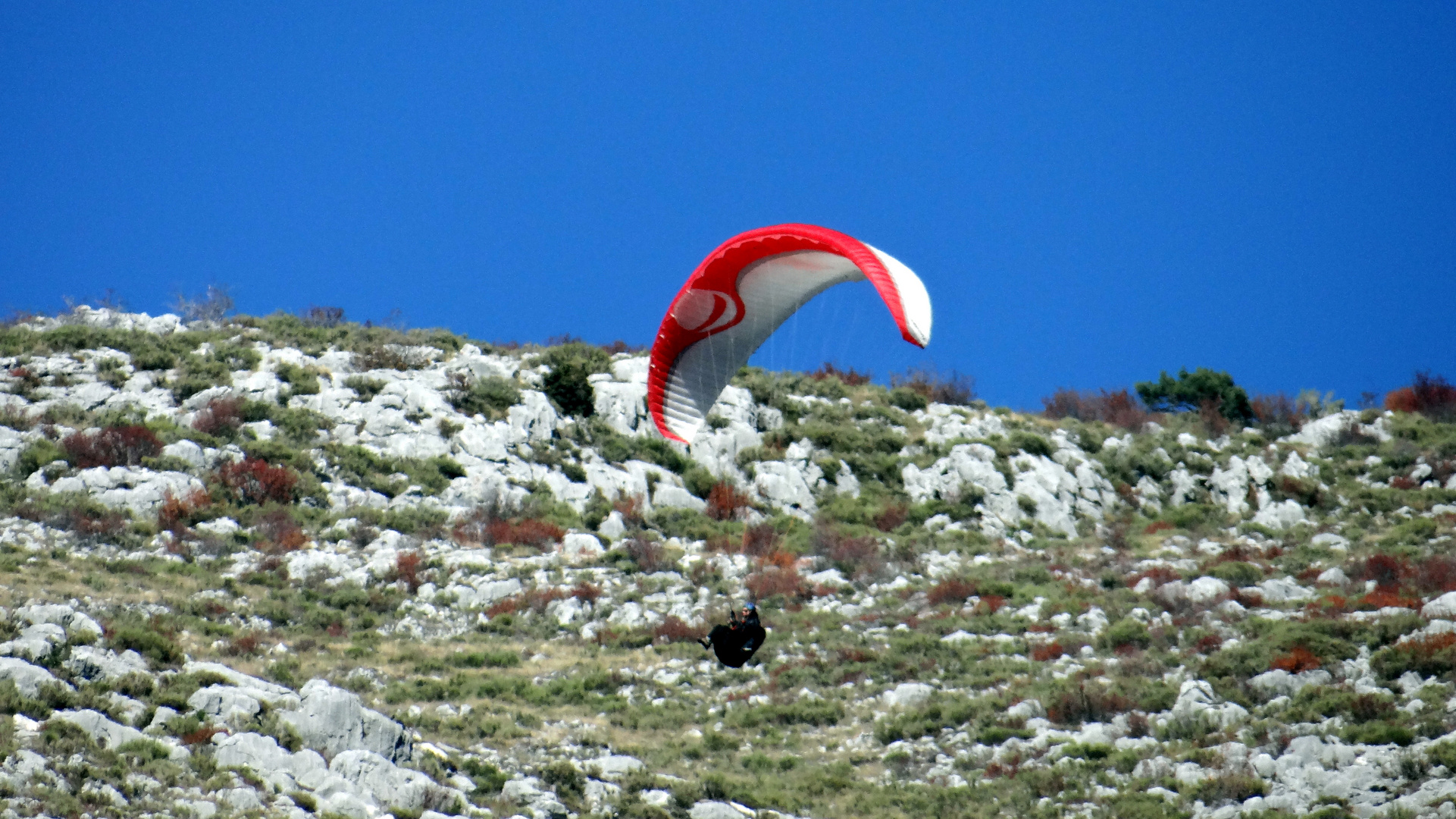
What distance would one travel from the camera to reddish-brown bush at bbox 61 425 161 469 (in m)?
22.9

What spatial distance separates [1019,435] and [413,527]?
15753 mm

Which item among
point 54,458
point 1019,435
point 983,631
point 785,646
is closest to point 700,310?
point 785,646

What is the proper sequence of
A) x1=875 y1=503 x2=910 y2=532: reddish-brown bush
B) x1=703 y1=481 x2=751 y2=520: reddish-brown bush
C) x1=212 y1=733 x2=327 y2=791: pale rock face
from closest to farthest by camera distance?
x1=212 y1=733 x2=327 y2=791: pale rock face < x1=703 y1=481 x2=751 y2=520: reddish-brown bush < x1=875 y1=503 x2=910 y2=532: reddish-brown bush

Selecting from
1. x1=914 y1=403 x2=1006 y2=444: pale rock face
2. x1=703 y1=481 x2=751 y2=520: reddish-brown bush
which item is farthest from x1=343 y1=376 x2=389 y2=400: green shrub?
x1=914 y1=403 x2=1006 y2=444: pale rock face

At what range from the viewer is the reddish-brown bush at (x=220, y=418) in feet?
83.8

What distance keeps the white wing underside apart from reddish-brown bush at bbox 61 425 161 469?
38.9 ft

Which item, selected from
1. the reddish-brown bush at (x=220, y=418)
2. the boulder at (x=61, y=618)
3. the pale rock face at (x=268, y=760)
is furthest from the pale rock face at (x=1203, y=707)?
the reddish-brown bush at (x=220, y=418)

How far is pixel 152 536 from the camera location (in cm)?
2108

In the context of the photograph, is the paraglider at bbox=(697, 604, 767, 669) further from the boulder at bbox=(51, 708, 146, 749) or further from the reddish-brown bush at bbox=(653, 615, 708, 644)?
the boulder at bbox=(51, 708, 146, 749)

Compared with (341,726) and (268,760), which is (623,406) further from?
(268,760)

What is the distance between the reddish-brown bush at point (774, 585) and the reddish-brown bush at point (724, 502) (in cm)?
398

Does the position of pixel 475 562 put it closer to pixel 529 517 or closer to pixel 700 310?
pixel 529 517

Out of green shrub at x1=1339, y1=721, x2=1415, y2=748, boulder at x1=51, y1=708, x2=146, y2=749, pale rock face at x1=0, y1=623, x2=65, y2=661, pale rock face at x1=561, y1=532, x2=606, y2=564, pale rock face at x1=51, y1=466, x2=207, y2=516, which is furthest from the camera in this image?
pale rock face at x1=561, y1=532, x2=606, y2=564

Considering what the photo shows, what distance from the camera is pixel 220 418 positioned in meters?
25.9
